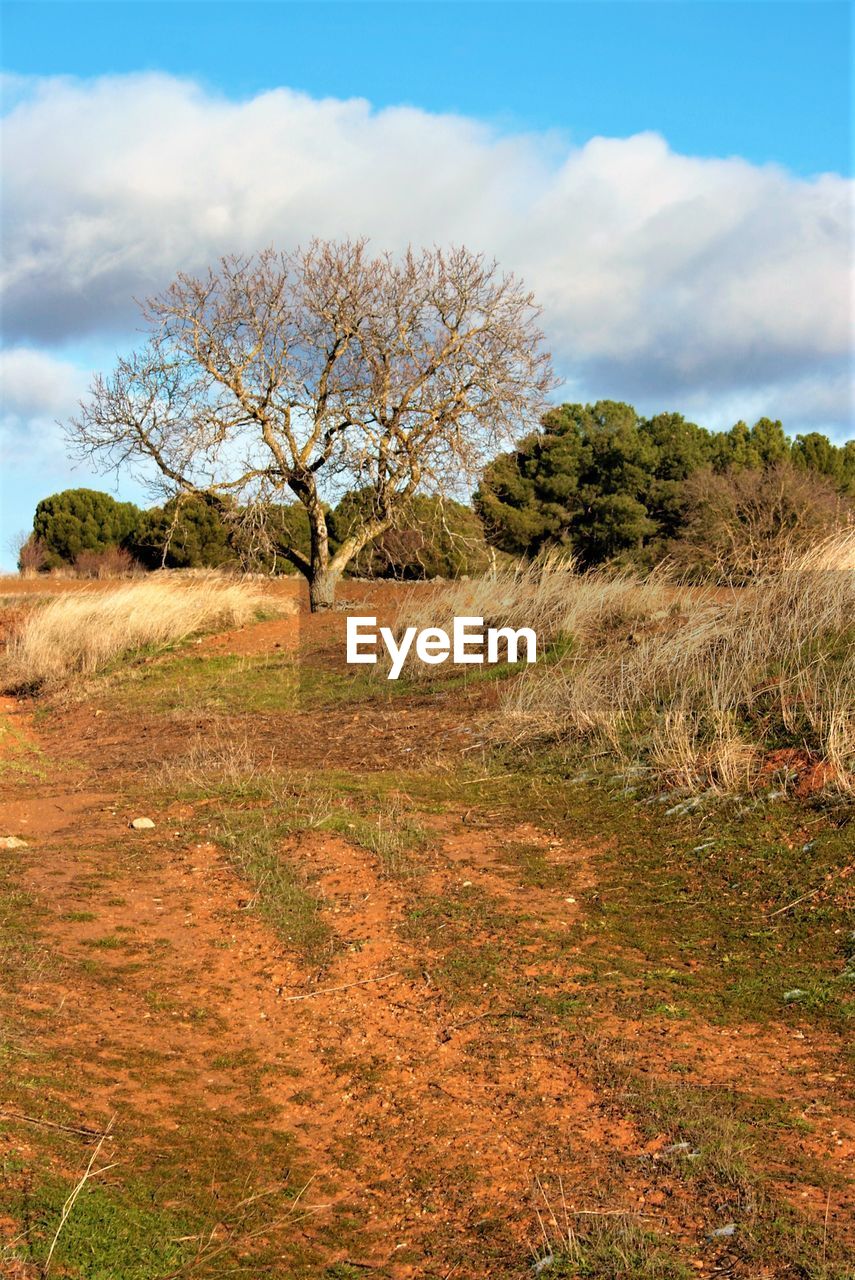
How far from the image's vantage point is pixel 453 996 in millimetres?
5496

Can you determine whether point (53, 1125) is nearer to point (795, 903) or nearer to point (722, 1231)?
point (722, 1231)

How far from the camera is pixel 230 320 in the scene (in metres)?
18.8

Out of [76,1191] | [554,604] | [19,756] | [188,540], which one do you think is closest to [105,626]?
[19,756]

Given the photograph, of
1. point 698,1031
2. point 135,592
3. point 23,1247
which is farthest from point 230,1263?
point 135,592

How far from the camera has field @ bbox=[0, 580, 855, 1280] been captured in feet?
11.6

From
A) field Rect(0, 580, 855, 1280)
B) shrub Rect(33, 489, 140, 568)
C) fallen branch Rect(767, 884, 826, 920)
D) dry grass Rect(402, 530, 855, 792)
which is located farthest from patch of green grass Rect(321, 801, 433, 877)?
shrub Rect(33, 489, 140, 568)

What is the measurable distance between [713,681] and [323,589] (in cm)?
1169

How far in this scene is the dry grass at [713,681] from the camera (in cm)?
801

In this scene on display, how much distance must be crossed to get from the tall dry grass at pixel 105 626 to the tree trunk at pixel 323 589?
905 mm

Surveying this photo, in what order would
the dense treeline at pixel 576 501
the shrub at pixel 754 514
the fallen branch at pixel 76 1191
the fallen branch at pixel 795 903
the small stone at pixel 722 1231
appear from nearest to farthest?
the fallen branch at pixel 76 1191 → the small stone at pixel 722 1231 → the fallen branch at pixel 795 903 → the shrub at pixel 754 514 → the dense treeline at pixel 576 501

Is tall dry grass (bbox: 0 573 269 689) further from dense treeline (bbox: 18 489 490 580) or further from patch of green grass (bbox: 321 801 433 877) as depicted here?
dense treeline (bbox: 18 489 490 580)

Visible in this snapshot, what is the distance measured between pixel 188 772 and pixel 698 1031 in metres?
5.72

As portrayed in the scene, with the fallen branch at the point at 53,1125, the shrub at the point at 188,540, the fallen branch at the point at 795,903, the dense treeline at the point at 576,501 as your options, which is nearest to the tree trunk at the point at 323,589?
the dense treeline at the point at 576,501

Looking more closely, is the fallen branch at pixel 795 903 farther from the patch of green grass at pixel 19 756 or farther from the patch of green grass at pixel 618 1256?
the patch of green grass at pixel 19 756
